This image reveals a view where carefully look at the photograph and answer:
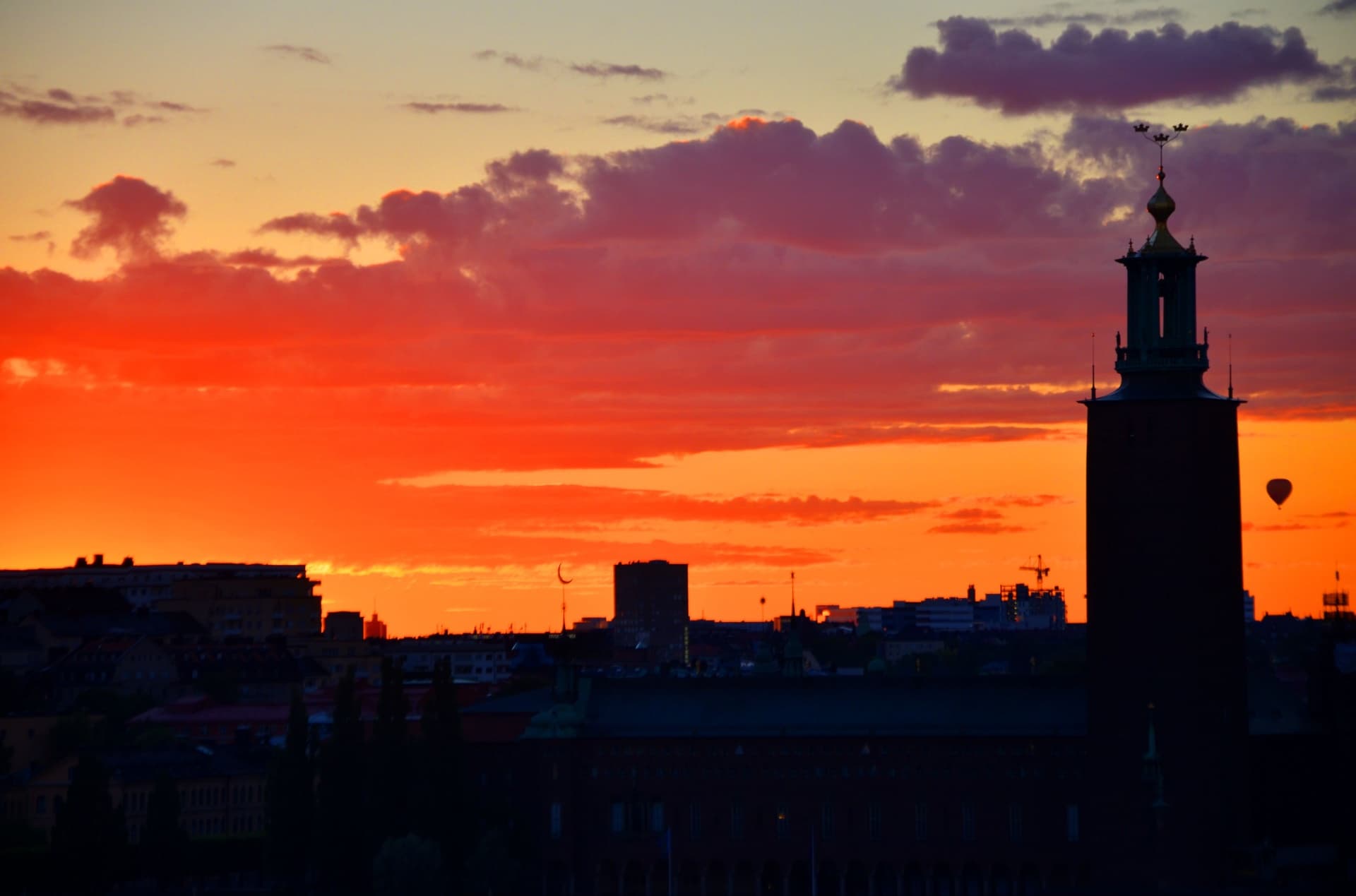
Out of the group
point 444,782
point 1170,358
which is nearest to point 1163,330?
point 1170,358

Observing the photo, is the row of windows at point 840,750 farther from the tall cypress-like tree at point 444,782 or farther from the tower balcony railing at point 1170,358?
A: the tower balcony railing at point 1170,358

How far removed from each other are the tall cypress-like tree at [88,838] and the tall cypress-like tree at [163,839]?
6.42 meters

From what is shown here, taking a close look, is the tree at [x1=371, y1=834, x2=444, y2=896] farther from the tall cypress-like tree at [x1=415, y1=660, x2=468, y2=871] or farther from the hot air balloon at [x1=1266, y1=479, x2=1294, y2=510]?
the hot air balloon at [x1=1266, y1=479, x2=1294, y2=510]

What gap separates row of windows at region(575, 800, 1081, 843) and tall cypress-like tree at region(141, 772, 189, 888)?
22.2 m

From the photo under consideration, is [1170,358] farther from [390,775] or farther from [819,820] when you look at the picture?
[390,775]

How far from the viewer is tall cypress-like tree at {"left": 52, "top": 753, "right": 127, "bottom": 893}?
151875mm

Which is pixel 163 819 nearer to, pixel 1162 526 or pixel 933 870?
pixel 933 870

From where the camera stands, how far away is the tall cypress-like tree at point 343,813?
15150 cm

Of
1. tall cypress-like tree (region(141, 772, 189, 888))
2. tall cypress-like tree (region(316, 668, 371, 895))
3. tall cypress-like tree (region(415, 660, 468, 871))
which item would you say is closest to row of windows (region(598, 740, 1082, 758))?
tall cypress-like tree (region(415, 660, 468, 871))

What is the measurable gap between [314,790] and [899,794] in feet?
104

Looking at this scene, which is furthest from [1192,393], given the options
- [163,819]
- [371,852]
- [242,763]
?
[242,763]

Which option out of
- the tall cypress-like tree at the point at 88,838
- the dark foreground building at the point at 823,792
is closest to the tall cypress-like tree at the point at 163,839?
the tall cypress-like tree at the point at 88,838

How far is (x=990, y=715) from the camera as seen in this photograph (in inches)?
5989

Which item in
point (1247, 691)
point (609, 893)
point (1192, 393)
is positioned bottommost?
point (609, 893)
